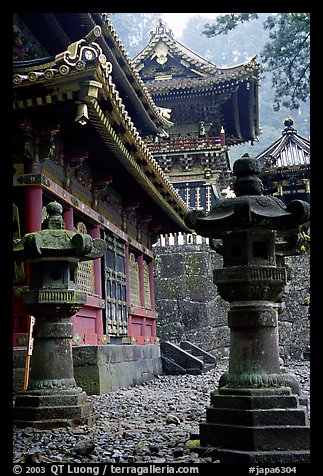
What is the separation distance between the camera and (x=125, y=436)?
5977mm

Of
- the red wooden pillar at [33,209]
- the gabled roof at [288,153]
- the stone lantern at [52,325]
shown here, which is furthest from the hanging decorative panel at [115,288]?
the gabled roof at [288,153]

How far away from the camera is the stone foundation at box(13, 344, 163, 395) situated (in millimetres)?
8666

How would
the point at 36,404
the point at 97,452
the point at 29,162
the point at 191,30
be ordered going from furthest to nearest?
the point at 191,30
the point at 29,162
the point at 36,404
the point at 97,452

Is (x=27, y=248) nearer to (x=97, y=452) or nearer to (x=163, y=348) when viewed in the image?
(x=97, y=452)

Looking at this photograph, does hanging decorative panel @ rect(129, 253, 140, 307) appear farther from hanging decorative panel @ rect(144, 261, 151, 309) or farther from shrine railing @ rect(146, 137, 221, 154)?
shrine railing @ rect(146, 137, 221, 154)

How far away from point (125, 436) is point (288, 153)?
23.6m

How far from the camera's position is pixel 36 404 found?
6395 mm

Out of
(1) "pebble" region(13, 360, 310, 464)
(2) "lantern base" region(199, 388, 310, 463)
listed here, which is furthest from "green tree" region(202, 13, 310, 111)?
(2) "lantern base" region(199, 388, 310, 463)

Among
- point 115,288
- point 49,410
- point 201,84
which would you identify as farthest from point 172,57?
point 49,410

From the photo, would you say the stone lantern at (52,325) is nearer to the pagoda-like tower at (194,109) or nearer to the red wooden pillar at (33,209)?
the red wooden pillar at (33,209)

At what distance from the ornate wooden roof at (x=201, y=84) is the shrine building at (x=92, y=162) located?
23.1 ft

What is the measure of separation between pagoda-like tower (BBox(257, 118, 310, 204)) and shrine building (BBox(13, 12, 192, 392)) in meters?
8.90
